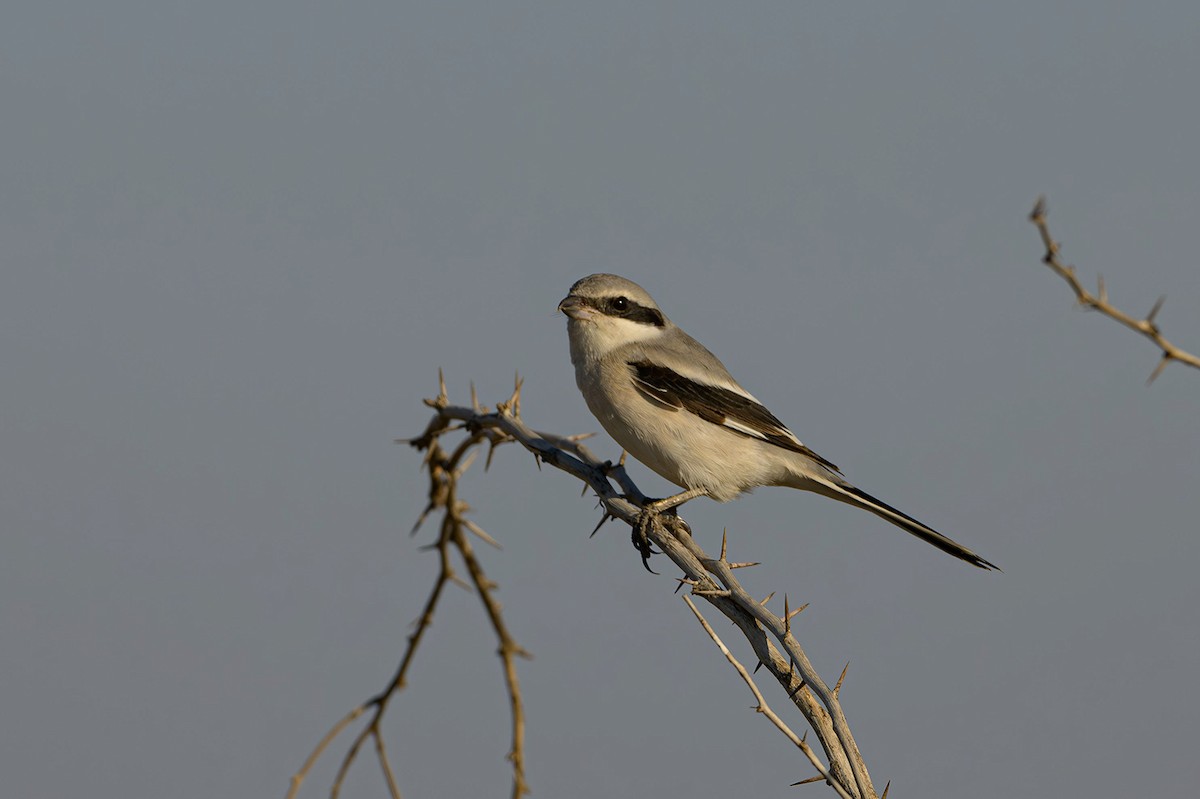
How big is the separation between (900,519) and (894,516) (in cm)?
7

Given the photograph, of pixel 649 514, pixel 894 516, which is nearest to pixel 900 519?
pixel 894 516

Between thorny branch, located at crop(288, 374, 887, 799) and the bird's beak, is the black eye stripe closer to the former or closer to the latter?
the bird's beak

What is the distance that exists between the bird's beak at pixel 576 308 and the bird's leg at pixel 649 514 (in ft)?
3.69

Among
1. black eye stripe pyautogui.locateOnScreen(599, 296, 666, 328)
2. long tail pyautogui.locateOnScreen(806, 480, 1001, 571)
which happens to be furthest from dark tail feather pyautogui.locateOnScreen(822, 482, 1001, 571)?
black eye stripe pyautogui.locateOnScreen(599, 296, 666, 328)

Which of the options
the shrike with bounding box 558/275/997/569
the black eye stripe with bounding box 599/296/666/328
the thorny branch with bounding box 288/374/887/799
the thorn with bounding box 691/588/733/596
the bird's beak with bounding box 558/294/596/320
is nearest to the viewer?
the thorny branch with bounding box 288/374/887/799

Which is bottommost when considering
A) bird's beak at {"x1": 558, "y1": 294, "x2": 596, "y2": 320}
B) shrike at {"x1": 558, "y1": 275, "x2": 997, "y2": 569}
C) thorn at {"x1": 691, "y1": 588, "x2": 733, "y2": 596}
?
thorn at {"x1": 691, "y1": 588, "x2": 733, "y2": 596}

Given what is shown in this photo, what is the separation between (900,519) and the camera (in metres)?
6.25

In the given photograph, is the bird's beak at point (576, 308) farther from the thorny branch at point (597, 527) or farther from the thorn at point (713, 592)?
the thorn at point (713, 592)

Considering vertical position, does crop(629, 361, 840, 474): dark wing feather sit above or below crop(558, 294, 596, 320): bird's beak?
below

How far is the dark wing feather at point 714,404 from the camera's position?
6.55 m

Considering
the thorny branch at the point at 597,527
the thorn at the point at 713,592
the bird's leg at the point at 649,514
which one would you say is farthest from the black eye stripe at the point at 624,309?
the thorn at the point at 713,592

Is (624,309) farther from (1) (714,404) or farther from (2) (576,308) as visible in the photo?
(1) (714,404)

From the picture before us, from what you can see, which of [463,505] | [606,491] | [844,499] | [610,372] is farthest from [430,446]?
[844,499]

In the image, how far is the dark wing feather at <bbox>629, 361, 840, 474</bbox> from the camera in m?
6.55
